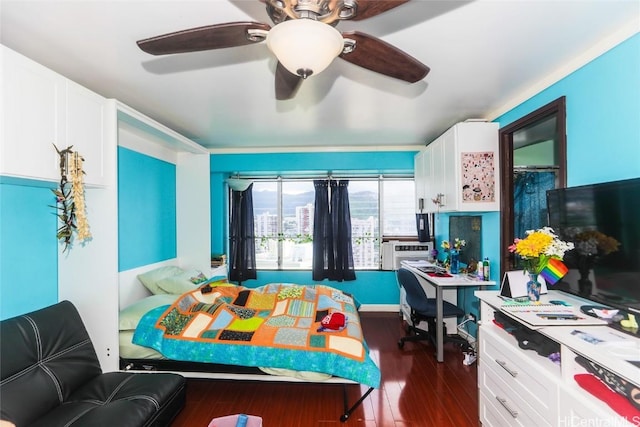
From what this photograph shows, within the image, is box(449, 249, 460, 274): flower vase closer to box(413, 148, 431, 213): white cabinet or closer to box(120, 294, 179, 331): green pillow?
box(413, 148, 431, 213): white cabinet

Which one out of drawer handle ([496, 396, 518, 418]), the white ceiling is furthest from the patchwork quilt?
the white ceiling

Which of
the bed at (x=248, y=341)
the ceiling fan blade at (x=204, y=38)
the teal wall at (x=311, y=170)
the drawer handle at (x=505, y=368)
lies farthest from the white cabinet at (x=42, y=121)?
the drawer handle at (x=505, y=368)

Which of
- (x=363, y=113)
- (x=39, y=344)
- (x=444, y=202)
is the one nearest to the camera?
(x=39, y=344)

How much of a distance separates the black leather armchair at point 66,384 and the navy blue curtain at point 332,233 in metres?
2.89

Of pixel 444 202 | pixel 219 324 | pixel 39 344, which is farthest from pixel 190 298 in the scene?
pixel 444 202

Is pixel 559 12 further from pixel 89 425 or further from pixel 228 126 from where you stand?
pixel 89 425

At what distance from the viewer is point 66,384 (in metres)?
1.87

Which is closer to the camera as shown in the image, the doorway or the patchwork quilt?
the patchwork quilt

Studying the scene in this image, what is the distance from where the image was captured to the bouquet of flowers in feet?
5.84

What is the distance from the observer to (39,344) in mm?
1846

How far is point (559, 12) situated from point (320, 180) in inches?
139

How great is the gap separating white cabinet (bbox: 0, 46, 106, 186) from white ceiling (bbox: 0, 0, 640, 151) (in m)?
0.25

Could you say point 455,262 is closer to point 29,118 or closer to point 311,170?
point 311,170

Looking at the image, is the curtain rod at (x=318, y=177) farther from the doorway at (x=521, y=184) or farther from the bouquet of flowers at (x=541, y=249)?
the bouquet of flowers at (x=541, y=249)
